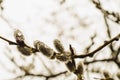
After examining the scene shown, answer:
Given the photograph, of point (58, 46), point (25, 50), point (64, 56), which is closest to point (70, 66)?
point (64, 56)

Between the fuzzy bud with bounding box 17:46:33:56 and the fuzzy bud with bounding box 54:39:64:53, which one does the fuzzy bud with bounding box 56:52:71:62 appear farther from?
the fuzzy bud with bounding box 17:46:33:56

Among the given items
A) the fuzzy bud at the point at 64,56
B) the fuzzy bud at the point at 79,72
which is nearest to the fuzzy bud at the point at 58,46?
the fuzzy bud at the point at 64,56

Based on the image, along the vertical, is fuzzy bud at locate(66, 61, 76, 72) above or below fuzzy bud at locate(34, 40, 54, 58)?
below

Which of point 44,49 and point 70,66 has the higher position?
point 44,49

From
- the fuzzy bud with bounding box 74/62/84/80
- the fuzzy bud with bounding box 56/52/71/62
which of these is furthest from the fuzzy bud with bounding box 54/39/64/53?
the fuzzy bud with bounding box 74/62/84/80

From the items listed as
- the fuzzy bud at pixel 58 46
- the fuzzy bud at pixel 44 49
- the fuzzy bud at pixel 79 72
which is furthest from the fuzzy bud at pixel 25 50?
the fuzzy bud at pixel 79 72


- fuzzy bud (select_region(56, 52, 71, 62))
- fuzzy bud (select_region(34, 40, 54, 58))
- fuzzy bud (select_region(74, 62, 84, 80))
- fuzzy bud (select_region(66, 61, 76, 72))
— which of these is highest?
fuzzy bud (select_region(34, 40, 54, 58))

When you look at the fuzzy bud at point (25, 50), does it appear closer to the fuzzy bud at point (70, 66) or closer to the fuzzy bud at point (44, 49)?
the fuzzy bud at point (44, 49)

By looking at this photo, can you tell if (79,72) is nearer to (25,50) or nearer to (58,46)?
(58,46)

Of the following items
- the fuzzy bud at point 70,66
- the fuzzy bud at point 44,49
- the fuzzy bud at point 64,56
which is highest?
the fuzzy bud at point 44,49

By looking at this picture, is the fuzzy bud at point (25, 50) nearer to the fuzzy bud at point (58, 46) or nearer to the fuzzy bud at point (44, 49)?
the fuzzy bud at point (44, 49)

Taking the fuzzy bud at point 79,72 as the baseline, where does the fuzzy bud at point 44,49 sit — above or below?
above

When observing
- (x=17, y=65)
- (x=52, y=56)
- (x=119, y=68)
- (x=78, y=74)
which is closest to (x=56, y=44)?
(x=52, y=56)
